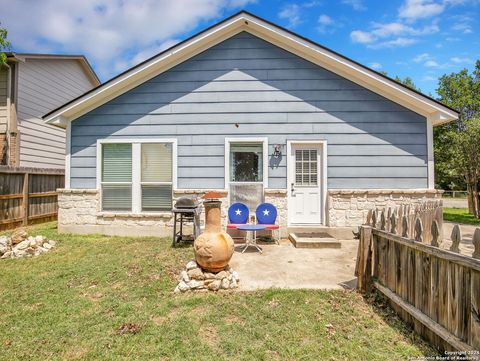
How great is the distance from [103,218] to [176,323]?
572 centimetres

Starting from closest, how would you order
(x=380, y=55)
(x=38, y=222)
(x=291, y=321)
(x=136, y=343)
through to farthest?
(x=136, y=343), (x=291, y=321), (x=38, y=222), (x=380, y=55)

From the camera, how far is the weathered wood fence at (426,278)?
2.18 metres

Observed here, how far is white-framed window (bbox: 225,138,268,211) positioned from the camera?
7520 mm

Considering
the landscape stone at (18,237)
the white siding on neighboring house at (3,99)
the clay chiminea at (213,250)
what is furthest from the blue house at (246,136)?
the white siding on neighboring house at (3,99)

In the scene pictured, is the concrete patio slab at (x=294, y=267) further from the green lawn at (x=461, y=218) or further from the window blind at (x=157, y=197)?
the green lawn at (x=461, y=218)

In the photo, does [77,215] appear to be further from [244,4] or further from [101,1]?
[244,4]

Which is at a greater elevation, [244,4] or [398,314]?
[244,4]

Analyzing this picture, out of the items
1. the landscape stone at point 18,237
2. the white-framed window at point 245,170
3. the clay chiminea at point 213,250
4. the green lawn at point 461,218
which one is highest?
the white-framed window at point 245,170

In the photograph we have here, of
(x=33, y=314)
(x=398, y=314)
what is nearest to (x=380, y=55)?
(x=398, y=314)

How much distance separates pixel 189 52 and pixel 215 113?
1849mm

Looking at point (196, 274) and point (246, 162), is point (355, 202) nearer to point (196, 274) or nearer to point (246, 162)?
point (246, 162)

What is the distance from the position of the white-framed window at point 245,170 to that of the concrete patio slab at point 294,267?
1.52m

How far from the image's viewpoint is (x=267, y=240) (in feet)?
23.3

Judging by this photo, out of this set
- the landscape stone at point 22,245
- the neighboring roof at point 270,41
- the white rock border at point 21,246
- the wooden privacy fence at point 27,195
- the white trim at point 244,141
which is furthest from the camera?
the wooden privacy fence at point 27,195
